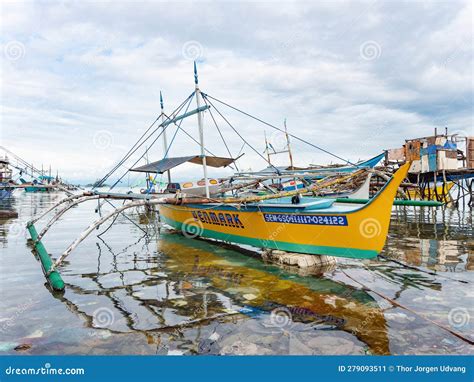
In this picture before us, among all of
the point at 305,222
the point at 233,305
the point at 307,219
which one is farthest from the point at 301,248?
the point at 233,305

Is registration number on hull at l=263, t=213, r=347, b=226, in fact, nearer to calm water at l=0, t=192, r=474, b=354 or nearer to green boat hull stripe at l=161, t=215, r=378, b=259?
green boat hull stripe at l=161, t=215, r=378, b=259

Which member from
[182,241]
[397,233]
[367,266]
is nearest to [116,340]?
[367,266]

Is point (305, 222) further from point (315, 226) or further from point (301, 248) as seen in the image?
point (301, 248)

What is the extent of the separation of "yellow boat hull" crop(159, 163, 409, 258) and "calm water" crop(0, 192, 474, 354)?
70 cm

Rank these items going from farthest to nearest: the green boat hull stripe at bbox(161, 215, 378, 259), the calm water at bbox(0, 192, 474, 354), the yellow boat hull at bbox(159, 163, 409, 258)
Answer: the green boat hull stripe at bbox(161, 215, 378, 259) < the yellow boat hull at bbox(159, 163, 409, 258) < the calm water at bbox(0, 192, 474, 354)

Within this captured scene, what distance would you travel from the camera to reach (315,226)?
966 cm

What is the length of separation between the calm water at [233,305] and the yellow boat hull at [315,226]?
70cm

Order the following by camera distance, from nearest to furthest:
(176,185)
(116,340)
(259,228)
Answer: (116,340)
(259,228)
(176,185)

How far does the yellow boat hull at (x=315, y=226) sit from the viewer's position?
8.70m

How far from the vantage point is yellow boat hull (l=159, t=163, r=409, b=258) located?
28.5 ft

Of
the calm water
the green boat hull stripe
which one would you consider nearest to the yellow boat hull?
the green boat hull stripe
